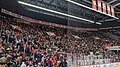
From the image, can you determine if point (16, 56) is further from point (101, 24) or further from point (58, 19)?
point (101, 24)

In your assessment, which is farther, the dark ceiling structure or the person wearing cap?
the dark ceiling structure

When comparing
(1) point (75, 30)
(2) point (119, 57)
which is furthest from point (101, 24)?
(2) point (119, 57)

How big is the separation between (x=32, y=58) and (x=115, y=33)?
768 inches

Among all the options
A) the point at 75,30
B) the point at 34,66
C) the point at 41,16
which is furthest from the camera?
the point at 75,30

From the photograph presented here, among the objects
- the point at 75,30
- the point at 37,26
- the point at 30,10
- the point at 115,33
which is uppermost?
the point at 30,10

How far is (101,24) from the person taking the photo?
2219 cm

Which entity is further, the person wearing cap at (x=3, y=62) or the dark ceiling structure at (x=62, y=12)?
the dark ceiling structure at (x=62, y=12)

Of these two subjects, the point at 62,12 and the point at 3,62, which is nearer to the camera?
the point at 3,62

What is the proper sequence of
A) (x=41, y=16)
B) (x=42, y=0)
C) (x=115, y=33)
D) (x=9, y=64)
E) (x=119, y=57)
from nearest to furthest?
1. (x=9, y=64)
2. (x=119, y=57)
3. (x=42, y=0)
4. (x=41, y=16)
5. (x=115, y=33)

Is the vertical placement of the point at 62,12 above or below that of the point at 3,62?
above

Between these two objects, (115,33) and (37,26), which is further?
(115,33)

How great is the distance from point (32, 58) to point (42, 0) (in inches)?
281

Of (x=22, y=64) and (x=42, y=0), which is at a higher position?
(x=42, y=0)

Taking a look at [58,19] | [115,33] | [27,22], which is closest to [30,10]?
[27,22]
